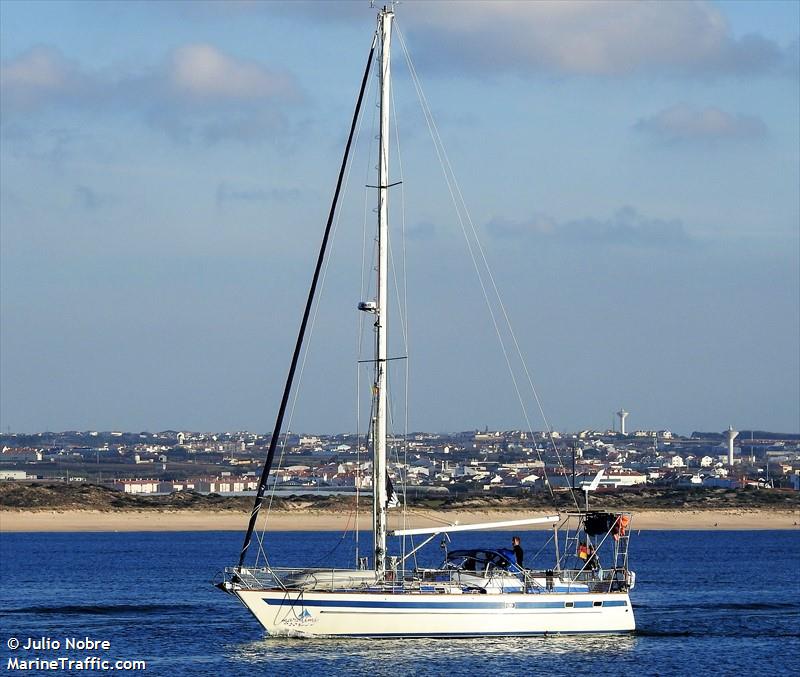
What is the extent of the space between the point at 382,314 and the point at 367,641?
32.9 ft

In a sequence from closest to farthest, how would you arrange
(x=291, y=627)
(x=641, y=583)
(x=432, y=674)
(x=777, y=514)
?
(x=432, y=674) < (x=291, y=627) < (x=641, y=583) < (x=777, y=514)

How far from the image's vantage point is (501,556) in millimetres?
48219

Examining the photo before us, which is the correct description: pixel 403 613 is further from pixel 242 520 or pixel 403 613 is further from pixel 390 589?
→ pixel 242 520

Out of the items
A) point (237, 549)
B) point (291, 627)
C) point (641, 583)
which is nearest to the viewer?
point (291, 627)

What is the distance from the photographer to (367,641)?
45.5 metres

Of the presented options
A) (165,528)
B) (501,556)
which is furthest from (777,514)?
(501,556)

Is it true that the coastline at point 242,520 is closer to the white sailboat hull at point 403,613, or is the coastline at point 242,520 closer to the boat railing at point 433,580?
the boat railing at point 433,580

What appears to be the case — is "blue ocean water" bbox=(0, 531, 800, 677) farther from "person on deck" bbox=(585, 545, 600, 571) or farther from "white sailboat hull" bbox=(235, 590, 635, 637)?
"person on deck" bbox=(585, 545, 600, 571)

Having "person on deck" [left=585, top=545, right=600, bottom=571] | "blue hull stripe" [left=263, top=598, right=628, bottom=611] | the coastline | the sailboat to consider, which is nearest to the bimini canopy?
the sailboat

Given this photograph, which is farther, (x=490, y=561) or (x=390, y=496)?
(x=490, y=561)

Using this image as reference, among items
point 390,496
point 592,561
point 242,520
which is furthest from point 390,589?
point 242,520

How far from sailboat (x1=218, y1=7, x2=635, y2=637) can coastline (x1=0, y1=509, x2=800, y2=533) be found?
3610 inches

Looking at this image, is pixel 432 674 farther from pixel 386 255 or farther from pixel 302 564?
pixel 302 564

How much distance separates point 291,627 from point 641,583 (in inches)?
1341
